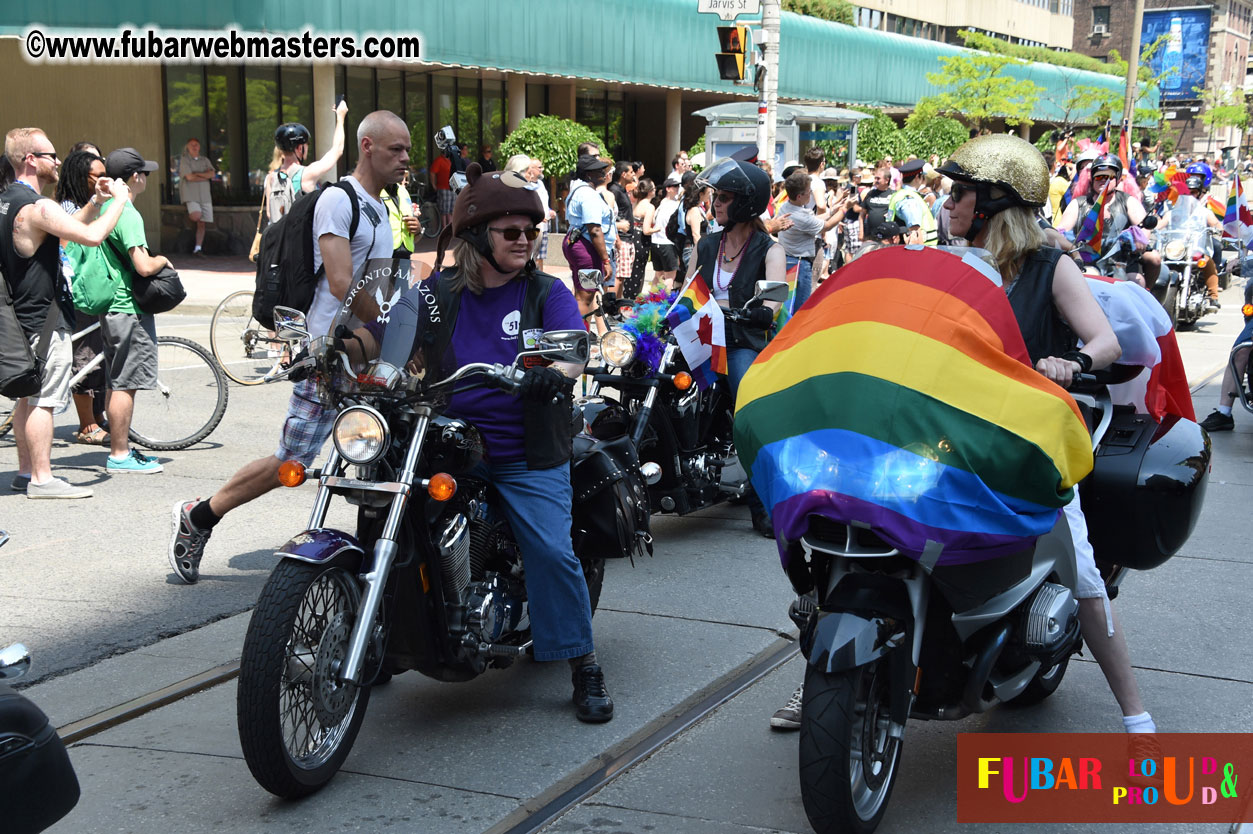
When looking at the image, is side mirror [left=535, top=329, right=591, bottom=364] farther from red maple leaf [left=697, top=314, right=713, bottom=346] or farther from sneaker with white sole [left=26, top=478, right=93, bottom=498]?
sneaker with white sole [left=26, top=478, right=93, bottom=498]

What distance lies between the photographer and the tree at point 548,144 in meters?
24.0

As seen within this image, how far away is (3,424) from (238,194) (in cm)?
1733

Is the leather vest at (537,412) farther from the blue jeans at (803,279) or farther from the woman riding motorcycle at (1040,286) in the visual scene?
the blue jeans at (803,279)

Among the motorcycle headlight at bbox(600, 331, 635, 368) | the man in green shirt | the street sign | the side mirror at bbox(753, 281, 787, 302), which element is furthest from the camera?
the street sign

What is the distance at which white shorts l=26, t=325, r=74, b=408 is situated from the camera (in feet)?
23.7

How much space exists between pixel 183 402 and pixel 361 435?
20.1 feet

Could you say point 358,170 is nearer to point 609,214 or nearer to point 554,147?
point 609,214

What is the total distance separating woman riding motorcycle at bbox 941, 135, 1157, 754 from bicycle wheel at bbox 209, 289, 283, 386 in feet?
28.3

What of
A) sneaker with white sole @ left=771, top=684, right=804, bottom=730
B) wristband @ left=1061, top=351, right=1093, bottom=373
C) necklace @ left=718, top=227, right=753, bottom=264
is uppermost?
necklace @ left=718, top=227, right=753, bottom=264

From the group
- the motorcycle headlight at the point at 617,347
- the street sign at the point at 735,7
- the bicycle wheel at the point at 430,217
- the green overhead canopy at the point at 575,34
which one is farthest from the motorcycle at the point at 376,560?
the bicycle wheel at the point at 430,217

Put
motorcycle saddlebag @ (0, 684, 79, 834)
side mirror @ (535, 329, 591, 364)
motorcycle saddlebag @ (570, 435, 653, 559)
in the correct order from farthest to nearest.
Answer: motorcycle saddlebag @ (570, 435, 653, 559) < side mirror @ (535, 329, 591, 364) < motorcycle saddlebag @ (0, 684, 79, 834)

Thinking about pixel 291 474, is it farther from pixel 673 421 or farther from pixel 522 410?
pixel 673 421

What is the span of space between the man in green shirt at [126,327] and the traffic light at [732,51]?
7.98 metres

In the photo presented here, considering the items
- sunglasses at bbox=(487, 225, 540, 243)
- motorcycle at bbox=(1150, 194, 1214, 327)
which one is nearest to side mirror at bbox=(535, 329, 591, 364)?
sunglasses at bbox=(487, 225, 540, 243)
